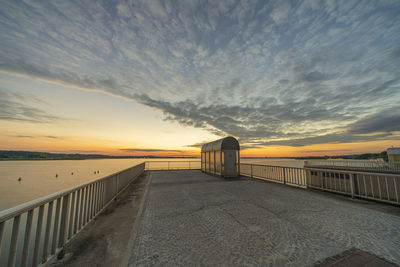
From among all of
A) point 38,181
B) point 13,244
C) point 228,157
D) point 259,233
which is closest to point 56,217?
point 13,244

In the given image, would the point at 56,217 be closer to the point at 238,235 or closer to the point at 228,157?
the point at 238,235

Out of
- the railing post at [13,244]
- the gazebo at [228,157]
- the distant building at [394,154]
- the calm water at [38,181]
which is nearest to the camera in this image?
the railing post at [13,244]

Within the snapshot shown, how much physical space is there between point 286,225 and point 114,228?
4.32 metres

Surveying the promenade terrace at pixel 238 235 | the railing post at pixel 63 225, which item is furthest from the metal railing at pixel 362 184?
the railing post at pixel 63 225

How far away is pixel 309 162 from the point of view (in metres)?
11.6

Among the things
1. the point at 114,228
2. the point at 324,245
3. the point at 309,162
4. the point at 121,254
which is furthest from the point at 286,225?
the point at 309,162

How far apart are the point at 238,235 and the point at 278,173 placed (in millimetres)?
7952

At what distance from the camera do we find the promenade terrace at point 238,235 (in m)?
2.69

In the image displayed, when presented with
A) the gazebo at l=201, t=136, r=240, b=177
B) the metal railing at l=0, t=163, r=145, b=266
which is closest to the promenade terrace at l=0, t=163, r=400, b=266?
the metal railing at l=0, t=163, r=145, b=266

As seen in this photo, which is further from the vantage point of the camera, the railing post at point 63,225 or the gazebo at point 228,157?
the gazebo at point 228,157

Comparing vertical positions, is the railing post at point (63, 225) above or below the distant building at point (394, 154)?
below

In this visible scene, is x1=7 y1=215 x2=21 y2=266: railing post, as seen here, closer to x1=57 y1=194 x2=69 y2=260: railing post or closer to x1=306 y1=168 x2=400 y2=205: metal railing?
x1=57 y1=194 x2=69 y2=260: railing post

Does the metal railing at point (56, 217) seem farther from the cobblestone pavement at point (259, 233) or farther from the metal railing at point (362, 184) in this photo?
the metal railing at point (362, 184)

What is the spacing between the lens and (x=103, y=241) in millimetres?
3225
